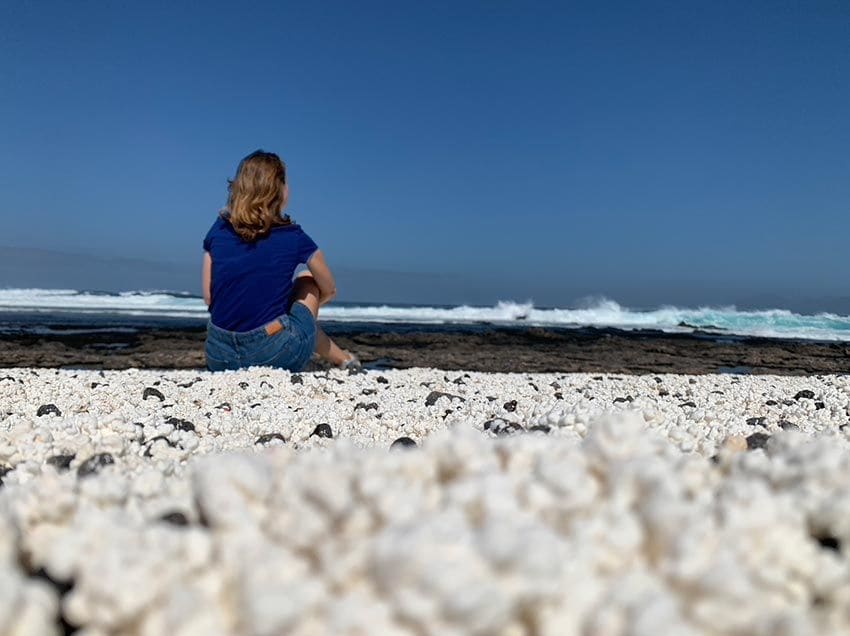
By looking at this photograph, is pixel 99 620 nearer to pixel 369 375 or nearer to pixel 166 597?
pixel 166 597

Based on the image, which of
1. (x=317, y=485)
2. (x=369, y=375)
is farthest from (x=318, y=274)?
(x=317, y=485)

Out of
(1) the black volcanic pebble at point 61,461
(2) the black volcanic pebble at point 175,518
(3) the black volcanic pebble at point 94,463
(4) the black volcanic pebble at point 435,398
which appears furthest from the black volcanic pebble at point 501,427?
(2) the black volcanic pebble at point 175,518

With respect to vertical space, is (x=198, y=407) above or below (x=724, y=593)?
below

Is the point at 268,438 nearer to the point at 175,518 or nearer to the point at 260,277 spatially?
the point at 175,518

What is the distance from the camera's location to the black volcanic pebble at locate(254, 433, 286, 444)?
305cm

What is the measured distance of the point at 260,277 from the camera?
537cm

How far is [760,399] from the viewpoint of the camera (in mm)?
4895

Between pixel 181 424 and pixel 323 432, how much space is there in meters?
0.66

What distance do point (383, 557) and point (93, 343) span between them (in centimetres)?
1065

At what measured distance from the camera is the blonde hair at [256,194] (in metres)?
5.26

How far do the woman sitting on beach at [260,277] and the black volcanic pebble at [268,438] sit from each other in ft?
7.82

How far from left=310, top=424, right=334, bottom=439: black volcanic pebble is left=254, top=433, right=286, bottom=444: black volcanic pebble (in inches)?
6.6

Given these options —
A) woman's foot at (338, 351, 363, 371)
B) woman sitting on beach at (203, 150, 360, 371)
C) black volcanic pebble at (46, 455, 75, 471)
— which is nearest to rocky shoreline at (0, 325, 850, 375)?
woman's foot at (338, 351, 363, 371)

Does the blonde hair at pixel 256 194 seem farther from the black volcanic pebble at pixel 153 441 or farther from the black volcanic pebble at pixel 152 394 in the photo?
the black volcanic pebble at pixel 153 441
